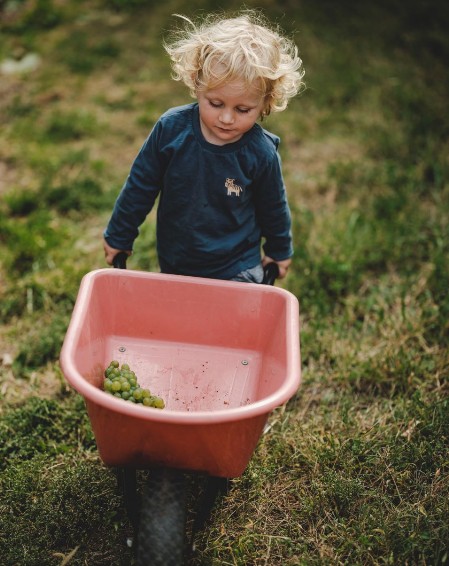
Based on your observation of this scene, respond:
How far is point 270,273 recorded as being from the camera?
219cm

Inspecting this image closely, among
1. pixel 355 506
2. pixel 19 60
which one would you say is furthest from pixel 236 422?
pixel 19 60

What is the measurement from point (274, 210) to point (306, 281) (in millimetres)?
860

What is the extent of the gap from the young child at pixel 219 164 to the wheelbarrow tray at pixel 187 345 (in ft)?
0.78

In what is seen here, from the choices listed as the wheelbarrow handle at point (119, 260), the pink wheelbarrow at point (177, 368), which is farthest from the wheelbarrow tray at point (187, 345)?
the wheelbarrow handle at point (119, 260)

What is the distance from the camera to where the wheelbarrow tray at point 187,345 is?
61.4 inches

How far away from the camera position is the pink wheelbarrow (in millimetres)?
1450

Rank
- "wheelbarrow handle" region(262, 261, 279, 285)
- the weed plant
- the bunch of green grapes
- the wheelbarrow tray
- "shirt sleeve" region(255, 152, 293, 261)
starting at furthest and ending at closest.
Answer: "wheelbarrow handle" region(262, 261, 279, 285)
"shirt sleeve" region(255, 152, 293, 261)
the weed plant
the bunch of green grapes
the wheelbarrow tray

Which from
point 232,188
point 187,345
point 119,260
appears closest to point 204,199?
point 232,188

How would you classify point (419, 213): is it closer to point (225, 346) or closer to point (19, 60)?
point (225, 346)

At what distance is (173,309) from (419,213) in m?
1.98

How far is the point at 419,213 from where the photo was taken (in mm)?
3309

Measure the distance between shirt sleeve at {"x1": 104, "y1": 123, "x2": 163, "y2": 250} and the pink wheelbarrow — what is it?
0.83 feet

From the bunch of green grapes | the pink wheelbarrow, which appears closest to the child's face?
the pink wheelbarrow

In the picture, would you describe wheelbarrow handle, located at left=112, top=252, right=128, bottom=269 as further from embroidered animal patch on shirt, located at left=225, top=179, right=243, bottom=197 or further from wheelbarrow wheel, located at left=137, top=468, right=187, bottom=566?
wheelbarrow wheel, located at left=137, top=468, right=187, bottom=566
